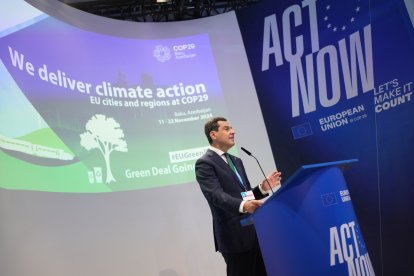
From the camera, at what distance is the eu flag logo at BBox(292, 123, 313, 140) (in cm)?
496

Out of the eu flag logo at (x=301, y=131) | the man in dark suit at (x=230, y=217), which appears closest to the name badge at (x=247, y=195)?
the man in dark suit at (x=230, y=217)

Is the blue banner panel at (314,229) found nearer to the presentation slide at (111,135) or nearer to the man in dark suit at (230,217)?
the man in dark suit at (230,217)

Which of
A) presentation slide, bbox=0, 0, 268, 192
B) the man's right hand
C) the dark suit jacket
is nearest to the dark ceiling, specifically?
presentation slide, bbox=0, 0, 268, 192

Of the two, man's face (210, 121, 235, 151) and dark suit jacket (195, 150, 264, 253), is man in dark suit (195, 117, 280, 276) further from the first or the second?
man's face (210, 121, 235, 151)

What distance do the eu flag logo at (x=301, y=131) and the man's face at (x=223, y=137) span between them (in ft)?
7.74

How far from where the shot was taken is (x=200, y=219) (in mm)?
4855

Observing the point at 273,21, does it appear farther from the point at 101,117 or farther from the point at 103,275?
the point at 103,275

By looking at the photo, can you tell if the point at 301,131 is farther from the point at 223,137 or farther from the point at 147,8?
the point at 147,8

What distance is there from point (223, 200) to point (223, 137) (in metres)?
0.51

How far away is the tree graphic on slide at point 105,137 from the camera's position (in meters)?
4.42

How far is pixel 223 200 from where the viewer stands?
2416 millimetres

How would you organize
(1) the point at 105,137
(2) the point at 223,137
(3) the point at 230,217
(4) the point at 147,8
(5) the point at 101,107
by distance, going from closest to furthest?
(3) the point at 230,217 → (2) the point at 223,137 → (1) the point at 105,137 → (5) the point at 101,107 → (4) the point at 147,8

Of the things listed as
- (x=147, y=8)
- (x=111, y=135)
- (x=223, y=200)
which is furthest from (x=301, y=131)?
(x=147, y=8)

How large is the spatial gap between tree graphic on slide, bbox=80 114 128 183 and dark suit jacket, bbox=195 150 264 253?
202 centimetres
